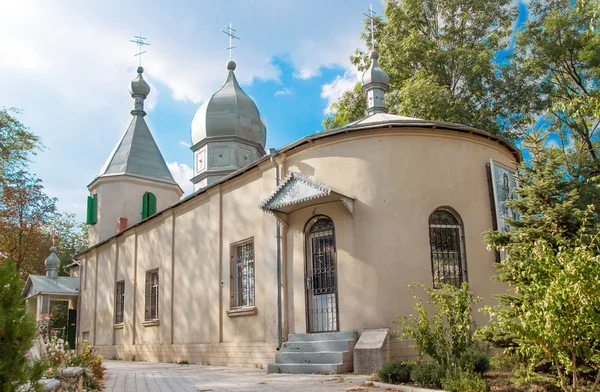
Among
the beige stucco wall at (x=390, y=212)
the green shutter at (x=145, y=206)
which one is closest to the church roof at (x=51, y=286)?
the green shutter at (x=145, y=206)

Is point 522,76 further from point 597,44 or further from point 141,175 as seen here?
point 141,175

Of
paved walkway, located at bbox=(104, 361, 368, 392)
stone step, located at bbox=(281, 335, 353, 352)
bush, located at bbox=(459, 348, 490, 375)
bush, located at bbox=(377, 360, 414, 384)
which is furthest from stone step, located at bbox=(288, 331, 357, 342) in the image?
bush, located at bbox=(459, 348, 490, 375)

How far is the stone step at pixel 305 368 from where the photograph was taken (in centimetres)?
1052

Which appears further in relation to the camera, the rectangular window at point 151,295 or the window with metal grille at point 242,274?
the rectangular window at point 151,295

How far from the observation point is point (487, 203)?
12633 millimetres

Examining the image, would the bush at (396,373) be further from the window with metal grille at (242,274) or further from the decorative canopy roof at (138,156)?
the decorative canopy roof at (138,156)

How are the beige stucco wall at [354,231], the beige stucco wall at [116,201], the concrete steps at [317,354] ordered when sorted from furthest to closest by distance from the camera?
the beige stucco wall at [116,201]
the beige stucco wall at [354,231]
the concrete steps at [317,354]

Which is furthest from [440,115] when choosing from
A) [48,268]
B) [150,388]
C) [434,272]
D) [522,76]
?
[48,268]

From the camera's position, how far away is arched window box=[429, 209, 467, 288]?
11.9m

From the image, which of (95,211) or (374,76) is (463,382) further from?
(95,211)

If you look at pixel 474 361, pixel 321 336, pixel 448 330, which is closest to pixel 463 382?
pixel 474 361

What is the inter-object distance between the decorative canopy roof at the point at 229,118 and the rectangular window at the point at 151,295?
331 inches

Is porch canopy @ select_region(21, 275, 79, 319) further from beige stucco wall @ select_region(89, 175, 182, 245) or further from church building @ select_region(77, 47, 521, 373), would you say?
church building @ select_region(77, 47, 521, 373)

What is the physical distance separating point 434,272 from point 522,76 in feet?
38.3
